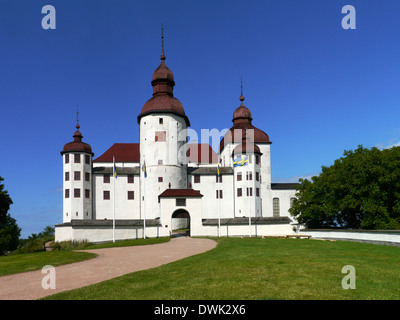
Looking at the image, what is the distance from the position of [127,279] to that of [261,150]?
42968 millimetres

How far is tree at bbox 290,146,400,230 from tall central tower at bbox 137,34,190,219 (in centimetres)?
1826

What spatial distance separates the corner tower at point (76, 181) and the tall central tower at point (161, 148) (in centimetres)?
758

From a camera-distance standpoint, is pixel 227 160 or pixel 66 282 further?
pixel 227 160

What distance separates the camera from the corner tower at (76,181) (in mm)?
43812

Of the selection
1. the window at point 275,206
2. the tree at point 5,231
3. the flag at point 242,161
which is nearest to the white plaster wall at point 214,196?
the flag at point 242,161

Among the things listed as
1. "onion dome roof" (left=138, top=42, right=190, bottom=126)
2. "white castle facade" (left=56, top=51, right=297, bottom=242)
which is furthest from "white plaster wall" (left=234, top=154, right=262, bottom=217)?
"onion dome roof" (left=138, top=42, right=190, bottom=126)

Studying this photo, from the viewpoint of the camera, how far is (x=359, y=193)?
101 feet

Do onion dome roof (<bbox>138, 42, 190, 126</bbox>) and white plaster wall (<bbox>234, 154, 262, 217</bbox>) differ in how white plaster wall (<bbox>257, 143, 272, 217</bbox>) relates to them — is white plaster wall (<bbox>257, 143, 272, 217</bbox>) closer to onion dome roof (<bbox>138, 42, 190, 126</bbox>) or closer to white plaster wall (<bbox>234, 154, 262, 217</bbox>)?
white plaster wall (<bbox>234, 154, 262, 217</bbox>)

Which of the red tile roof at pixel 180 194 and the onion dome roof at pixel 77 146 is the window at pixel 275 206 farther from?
the onion dome roof at pixel 77 146
